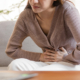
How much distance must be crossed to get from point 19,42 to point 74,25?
46 centimetres

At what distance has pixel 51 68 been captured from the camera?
75 centimetres

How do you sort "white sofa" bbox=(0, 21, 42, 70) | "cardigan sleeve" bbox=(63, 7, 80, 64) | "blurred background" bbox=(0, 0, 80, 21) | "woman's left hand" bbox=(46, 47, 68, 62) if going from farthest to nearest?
1. "blurred background" bbox=(0, 0, 80, 21)
2. "white sofa" bbox=(0, 21, 42, 70)
3. "woman's left hand" bbox=(46, 47, 68, 62)
4. "cardigan sleeve" bbox=(63, 7, 80, 64)

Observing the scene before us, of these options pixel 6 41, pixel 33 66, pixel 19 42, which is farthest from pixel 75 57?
pixel 6 41

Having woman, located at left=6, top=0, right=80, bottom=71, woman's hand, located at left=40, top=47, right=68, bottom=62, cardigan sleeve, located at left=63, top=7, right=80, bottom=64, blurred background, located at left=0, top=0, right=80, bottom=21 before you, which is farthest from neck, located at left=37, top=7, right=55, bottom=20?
blurred background, located at left=0, top=0, right=80, bottom=21

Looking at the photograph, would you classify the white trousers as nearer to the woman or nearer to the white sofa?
the woman

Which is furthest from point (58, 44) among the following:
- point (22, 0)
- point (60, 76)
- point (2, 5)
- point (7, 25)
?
point (2, 5)

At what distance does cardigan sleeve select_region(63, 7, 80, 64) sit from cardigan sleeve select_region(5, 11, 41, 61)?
0.29 m

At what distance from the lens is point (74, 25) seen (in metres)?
0.73

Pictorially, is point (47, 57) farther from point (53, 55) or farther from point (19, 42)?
point (19, 42)

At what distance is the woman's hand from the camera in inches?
34.2

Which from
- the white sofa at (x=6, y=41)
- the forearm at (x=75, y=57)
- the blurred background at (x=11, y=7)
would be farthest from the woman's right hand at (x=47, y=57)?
the blurred background at (x=11, y=7)

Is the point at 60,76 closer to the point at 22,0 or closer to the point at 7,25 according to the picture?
the point at 7,25

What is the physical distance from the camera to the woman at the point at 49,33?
761 mm

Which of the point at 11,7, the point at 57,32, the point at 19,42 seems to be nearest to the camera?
the point at 57,32
